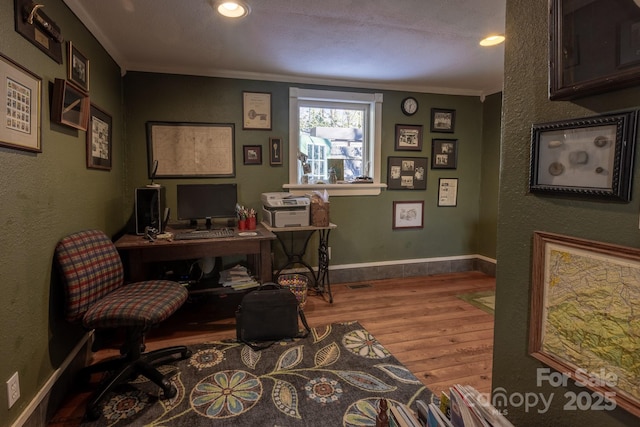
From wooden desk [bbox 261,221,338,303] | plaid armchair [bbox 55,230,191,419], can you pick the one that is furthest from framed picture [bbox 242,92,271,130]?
plaid armchair [bbox 55,230,191,419]

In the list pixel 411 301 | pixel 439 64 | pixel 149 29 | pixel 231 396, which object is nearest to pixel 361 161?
pixel 439 64

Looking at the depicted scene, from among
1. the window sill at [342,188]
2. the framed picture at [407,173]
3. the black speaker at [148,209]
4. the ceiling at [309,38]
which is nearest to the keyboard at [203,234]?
the black speaker at [148,209]

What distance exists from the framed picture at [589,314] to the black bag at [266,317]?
69.4 inches

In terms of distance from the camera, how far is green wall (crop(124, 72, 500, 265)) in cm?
322

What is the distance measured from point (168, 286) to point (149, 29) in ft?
5.80

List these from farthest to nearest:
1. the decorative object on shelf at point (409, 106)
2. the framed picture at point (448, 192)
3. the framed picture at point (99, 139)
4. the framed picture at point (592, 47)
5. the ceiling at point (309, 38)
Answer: the framed picture at point (448, 192) < the decorative object on shelf at point (409, 106) < the framed picture at point (99, 139) < the ceiling at point (309, 38) < the framed picture at point (592, 47)

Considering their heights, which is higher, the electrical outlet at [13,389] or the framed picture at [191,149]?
the framed picture at [191,149]

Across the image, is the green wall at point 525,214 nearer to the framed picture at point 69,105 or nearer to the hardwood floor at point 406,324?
the hardwood floor at point 406,324

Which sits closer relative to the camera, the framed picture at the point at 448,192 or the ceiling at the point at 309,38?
the ceiling at the point at 309,38

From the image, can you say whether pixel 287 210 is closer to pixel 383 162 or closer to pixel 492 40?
pixel 383 162

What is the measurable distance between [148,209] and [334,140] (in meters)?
2.04

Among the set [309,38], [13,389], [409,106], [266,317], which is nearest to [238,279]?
[266,317]

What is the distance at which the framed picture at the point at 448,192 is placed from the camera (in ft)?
13.8

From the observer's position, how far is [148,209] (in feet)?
8.99
